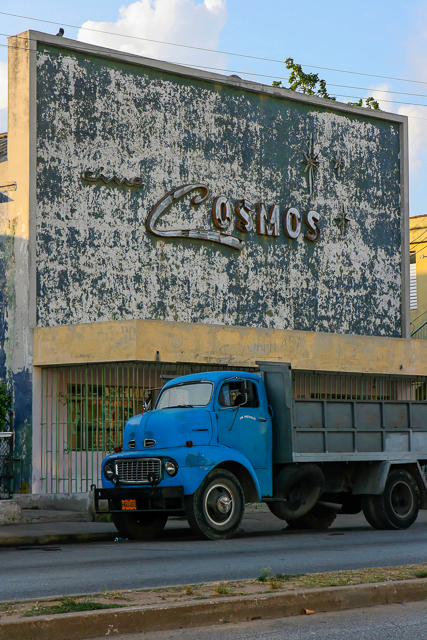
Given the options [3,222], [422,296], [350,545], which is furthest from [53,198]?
[422,296]

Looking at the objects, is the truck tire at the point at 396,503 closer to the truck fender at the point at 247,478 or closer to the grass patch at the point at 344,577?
the truck fender at the point at 247,478

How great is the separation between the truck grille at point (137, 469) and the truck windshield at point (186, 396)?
3.88ft

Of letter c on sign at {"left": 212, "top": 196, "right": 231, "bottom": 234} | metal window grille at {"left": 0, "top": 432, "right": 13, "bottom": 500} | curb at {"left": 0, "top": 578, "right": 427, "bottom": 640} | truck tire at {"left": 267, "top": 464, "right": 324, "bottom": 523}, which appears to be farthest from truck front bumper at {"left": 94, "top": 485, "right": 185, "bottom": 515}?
letter c on sign at {"left": 212, "top": 196, "right": 231, "bottom": 234}

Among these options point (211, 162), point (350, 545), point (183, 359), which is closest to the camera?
point (350, 545)

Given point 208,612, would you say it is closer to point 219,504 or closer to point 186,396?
point 219,504

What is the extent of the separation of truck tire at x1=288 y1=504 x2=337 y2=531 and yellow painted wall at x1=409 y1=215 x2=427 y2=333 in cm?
2128

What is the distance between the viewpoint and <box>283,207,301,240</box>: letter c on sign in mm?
23266

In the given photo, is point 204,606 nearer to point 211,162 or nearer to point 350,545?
point 350,545

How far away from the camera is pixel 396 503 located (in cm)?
1487

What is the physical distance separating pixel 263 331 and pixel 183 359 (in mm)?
2408

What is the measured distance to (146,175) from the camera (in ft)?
68.9

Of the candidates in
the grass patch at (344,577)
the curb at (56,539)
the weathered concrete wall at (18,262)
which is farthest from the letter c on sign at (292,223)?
the grass patch at (344,577)

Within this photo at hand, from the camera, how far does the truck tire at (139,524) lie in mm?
13594

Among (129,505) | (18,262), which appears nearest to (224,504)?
(129,505)
